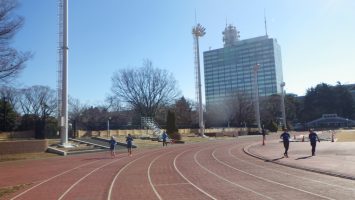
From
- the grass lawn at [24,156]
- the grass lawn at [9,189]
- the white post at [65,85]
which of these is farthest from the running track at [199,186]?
the white post at [65,85]

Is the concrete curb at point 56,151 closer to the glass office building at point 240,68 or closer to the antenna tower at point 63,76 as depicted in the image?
the antenna tower at point 63,76

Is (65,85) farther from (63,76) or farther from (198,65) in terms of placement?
(198,65)

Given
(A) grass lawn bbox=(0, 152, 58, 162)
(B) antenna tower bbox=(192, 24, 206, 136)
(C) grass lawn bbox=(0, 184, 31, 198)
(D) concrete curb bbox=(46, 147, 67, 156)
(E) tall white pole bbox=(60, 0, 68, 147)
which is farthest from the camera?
(B) antenna tower bbox=(192, 24, 206, 136)

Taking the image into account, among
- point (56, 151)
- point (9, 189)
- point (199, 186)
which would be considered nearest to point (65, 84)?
point (56, 151)

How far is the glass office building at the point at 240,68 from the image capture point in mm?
131625

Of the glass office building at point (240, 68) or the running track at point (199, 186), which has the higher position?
the glass office building at point (240, 68)

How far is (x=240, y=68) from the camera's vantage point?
139m

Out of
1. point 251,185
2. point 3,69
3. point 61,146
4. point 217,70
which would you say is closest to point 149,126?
point 61,146

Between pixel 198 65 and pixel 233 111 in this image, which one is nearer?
pixel 198 65

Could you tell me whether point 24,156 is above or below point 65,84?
below

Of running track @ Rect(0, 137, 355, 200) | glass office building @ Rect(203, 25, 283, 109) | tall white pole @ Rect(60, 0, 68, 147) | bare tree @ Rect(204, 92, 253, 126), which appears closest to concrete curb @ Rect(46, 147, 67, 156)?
tall white pole @ Rect(60, 0, 68, 147)

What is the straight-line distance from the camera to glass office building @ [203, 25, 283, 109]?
13162 centimetres

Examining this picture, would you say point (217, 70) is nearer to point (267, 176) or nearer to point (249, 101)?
point (249, 101)

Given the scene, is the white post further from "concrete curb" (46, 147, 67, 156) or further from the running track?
the running track
